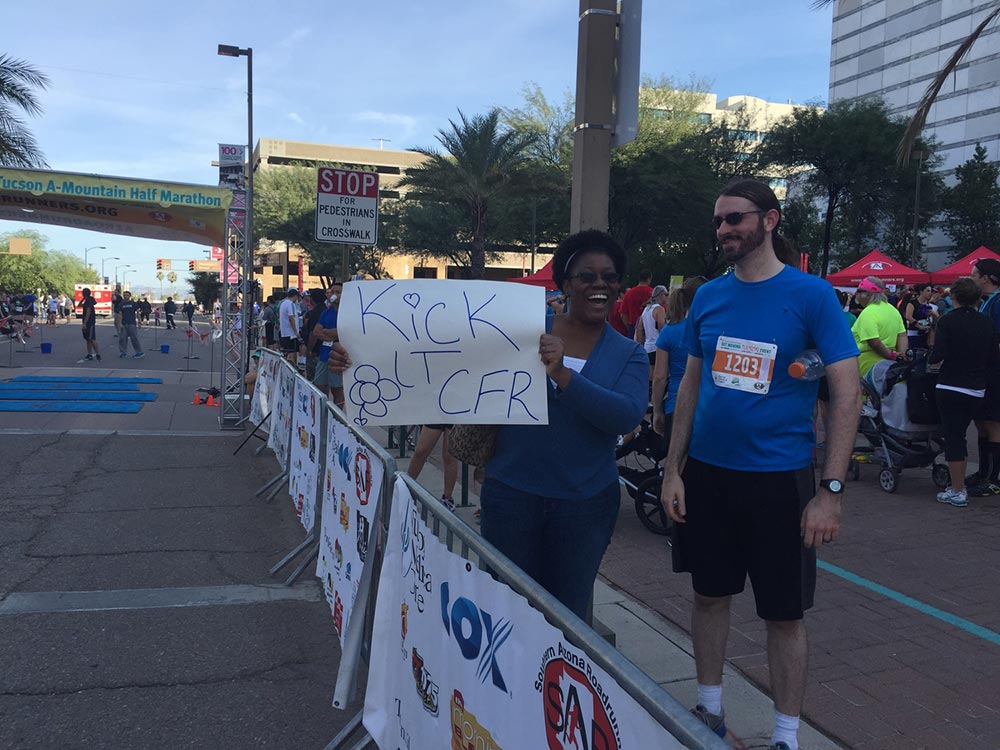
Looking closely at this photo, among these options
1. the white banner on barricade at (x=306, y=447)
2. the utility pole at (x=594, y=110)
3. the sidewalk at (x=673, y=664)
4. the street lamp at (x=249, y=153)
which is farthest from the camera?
the street lamp at (x=249, y=153)

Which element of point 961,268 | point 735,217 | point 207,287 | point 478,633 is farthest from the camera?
point 207,287

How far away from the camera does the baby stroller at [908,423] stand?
7.79m

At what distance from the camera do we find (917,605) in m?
4.87

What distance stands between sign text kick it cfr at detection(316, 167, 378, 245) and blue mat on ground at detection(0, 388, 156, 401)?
7524mm

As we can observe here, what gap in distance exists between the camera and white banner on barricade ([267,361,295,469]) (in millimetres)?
7496

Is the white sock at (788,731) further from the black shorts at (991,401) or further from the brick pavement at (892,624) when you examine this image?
the black shorts at (991,401)

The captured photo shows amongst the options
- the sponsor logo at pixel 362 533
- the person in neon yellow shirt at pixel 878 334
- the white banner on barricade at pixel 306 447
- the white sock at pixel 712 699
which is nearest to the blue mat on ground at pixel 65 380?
the white banner on barricade at pixel 306 447

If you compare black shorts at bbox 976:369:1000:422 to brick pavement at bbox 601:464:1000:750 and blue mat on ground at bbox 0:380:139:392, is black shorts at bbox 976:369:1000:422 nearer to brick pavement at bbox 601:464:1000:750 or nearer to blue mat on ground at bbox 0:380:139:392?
brick pavement at bbox 601:464:1000:750

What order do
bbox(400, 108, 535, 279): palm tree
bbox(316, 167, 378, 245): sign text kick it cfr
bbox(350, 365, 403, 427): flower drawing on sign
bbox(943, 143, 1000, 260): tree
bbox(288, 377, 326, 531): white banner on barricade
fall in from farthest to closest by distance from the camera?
bbox(943, 143, 1000, 260): tree → bbox(400, 108, 535, 279): palm tree → bbox(316, 167, 378, 245): sign text kick it cfr → bbox(288, 377, 326, 531): white banner on barricade → bbox(350, 365, 403, 427): flower drawing on sign

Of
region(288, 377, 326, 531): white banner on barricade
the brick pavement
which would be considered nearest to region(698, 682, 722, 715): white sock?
the brick pavement

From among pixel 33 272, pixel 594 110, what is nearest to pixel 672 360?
pixel 594 110

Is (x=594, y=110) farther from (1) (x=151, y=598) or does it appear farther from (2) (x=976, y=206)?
(2) (x=976, y=206)

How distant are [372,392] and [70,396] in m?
13.9

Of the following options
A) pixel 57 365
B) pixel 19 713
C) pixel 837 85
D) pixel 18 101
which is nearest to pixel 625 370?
pixel 19 713
